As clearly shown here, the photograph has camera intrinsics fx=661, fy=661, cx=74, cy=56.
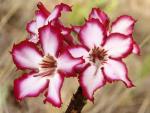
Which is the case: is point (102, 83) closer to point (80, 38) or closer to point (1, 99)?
point (80, 38)

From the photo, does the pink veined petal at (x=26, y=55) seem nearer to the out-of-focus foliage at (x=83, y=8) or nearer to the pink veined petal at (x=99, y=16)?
the pink veined petal at (x=99, y=16)

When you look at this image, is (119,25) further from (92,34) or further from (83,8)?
(83,8)

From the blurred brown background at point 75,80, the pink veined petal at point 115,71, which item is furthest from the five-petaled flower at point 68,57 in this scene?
the blurred brown background at point 75,80

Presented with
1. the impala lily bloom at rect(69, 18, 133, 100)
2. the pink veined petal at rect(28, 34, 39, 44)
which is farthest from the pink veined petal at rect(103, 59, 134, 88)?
the pink veined petal at rect(28, 34, 39, 44)

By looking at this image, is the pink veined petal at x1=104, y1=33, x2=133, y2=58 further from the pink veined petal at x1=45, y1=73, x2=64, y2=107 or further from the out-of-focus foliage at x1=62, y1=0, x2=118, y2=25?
the out-of-focus foliage at x1=62, y1=0, x2=118, y2=25

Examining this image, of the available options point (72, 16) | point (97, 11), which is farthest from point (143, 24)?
point (97, 11)

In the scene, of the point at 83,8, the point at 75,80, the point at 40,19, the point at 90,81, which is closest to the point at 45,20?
the point at 40,19
